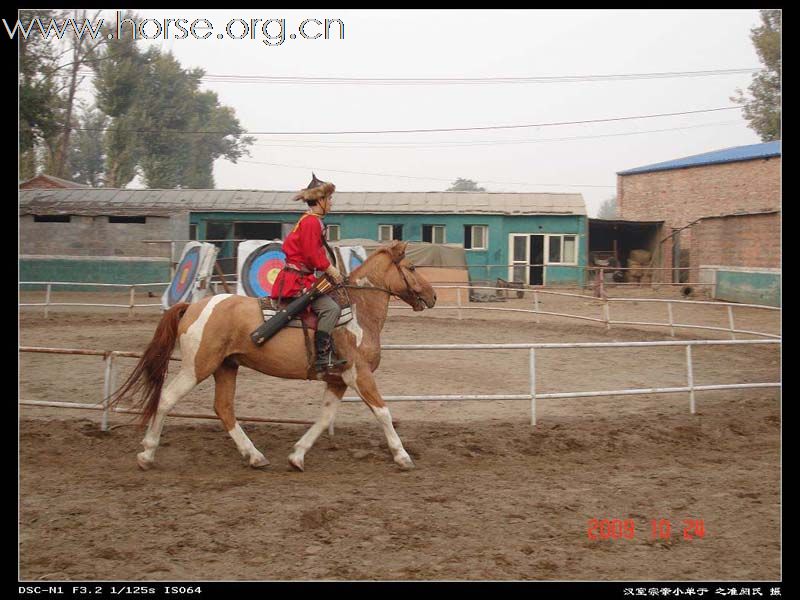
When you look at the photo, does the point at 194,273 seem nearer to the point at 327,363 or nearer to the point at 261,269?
the point at 261,269

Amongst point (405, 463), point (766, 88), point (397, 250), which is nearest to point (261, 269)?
point (397, 250)

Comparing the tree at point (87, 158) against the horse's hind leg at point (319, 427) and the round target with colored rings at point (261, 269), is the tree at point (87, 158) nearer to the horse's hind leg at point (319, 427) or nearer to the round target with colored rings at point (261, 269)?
the round target with colored rings at point (261, 269)

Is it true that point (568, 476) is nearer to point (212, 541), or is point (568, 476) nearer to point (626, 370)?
point (212, 541)

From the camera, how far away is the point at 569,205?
2869cm

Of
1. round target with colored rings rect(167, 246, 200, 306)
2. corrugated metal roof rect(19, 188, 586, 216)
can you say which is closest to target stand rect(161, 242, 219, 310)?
round target with colored rings rect(167, 246, 200, 306)

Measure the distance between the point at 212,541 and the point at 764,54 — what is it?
151ft

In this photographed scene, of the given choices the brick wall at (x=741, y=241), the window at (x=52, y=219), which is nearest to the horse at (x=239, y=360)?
the brick wall at (x=741, y=241)

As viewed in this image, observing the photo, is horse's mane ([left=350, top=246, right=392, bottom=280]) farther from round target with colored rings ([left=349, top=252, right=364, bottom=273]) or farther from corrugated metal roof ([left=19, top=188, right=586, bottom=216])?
corrugated metal roof ([left=19, top=188, right=586, bottom=216])

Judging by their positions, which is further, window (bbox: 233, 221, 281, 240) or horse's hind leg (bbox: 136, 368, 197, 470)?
window (bbox: 233, 221, 281, 240)

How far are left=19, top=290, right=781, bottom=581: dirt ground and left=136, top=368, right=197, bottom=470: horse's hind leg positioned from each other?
0.52 ft

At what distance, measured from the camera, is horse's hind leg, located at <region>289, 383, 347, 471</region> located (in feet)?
19.7
